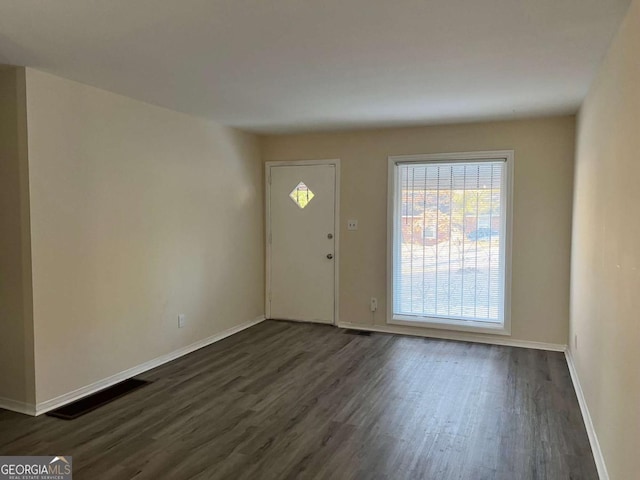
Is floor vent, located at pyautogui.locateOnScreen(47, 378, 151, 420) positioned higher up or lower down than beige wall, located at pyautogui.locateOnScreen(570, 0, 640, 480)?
lower down

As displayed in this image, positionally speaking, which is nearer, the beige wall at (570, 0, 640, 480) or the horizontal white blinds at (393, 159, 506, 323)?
the beige wall at (570, 0, 640, 480)

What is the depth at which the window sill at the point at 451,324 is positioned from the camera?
195 inches

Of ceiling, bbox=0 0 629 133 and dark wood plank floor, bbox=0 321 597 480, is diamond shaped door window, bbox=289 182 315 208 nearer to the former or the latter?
ceiling, bbox=0 0 629 133

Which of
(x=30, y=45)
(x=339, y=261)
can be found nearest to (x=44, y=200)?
(x=30, y=45)

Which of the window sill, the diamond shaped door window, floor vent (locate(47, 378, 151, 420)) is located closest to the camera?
floor vent (locate(47, 378, 151, 420))

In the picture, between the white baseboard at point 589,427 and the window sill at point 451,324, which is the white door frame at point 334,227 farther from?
the white baseboard at point 589,427

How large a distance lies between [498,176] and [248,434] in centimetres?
355

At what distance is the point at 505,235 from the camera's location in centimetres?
487

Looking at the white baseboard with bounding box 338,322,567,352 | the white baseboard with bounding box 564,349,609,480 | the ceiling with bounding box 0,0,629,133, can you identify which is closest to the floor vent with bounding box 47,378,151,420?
the ceiling with bounding box 0,0,629,133

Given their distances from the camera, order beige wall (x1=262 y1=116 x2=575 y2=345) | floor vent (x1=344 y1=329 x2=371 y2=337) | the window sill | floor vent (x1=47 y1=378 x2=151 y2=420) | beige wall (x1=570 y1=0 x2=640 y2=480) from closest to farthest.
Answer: beige wall (x1=570 y1=0 x2=640 y2=480) < floor vent (x1=47 y1=378 x2=151 y2=420) < beige wall (x1=262 y1=116 x2=575 y2=345) < the window sill < floor vent (x1=344 y1=329 x2=371 y2=337)

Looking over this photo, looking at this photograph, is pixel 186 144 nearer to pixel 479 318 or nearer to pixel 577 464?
pixel 479 318

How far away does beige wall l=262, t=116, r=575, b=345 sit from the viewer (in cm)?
466

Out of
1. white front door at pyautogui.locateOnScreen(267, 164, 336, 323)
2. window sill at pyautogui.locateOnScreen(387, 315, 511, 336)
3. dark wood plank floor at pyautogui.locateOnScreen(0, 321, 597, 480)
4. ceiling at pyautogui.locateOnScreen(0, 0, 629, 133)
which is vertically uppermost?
ceiling at pyautogui.locateOnScreen(0, 0, 629, 133)

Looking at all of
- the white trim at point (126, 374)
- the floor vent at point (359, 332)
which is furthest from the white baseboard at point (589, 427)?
the white trim at point (126, 374)
